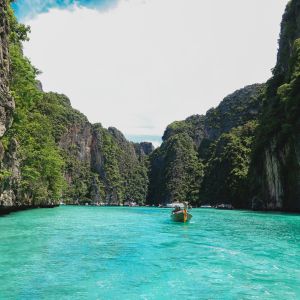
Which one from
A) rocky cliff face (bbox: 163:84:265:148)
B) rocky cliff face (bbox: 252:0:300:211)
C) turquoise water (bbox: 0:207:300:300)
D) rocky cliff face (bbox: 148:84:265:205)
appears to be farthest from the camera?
rocky cliff face (bbox: 148:84:265:205)

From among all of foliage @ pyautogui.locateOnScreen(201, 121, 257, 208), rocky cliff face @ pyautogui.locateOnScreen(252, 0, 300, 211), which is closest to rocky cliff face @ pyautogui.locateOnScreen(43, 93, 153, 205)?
foliage @ pyautogui.locateOnScreen(201, 121, 257, 208)

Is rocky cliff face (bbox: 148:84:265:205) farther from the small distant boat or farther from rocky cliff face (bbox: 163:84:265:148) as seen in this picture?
the small distant boat

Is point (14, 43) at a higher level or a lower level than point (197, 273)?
higher

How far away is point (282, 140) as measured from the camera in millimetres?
59625

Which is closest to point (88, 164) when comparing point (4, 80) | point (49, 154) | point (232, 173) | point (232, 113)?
point (232, 113)

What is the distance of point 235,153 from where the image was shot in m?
105

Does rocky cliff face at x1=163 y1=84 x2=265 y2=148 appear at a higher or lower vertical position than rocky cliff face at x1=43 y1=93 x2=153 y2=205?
higher

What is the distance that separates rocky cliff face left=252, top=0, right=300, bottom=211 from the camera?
180 feet

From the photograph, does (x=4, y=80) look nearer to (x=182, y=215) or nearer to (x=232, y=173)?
(x=182, y=215)

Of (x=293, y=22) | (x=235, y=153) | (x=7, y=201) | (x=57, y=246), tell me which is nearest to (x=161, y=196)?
(x=235, y=153)

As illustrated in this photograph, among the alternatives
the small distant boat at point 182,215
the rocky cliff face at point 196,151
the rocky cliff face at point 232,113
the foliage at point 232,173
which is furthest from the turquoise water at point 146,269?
the rocky cliff face at point 232,113

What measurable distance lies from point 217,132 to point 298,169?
12896 cm

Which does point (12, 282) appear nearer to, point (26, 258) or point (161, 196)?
point (26, 258)

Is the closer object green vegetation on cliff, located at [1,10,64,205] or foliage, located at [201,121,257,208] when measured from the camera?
green vegetation on cliff, located at [1,10,64,205]
